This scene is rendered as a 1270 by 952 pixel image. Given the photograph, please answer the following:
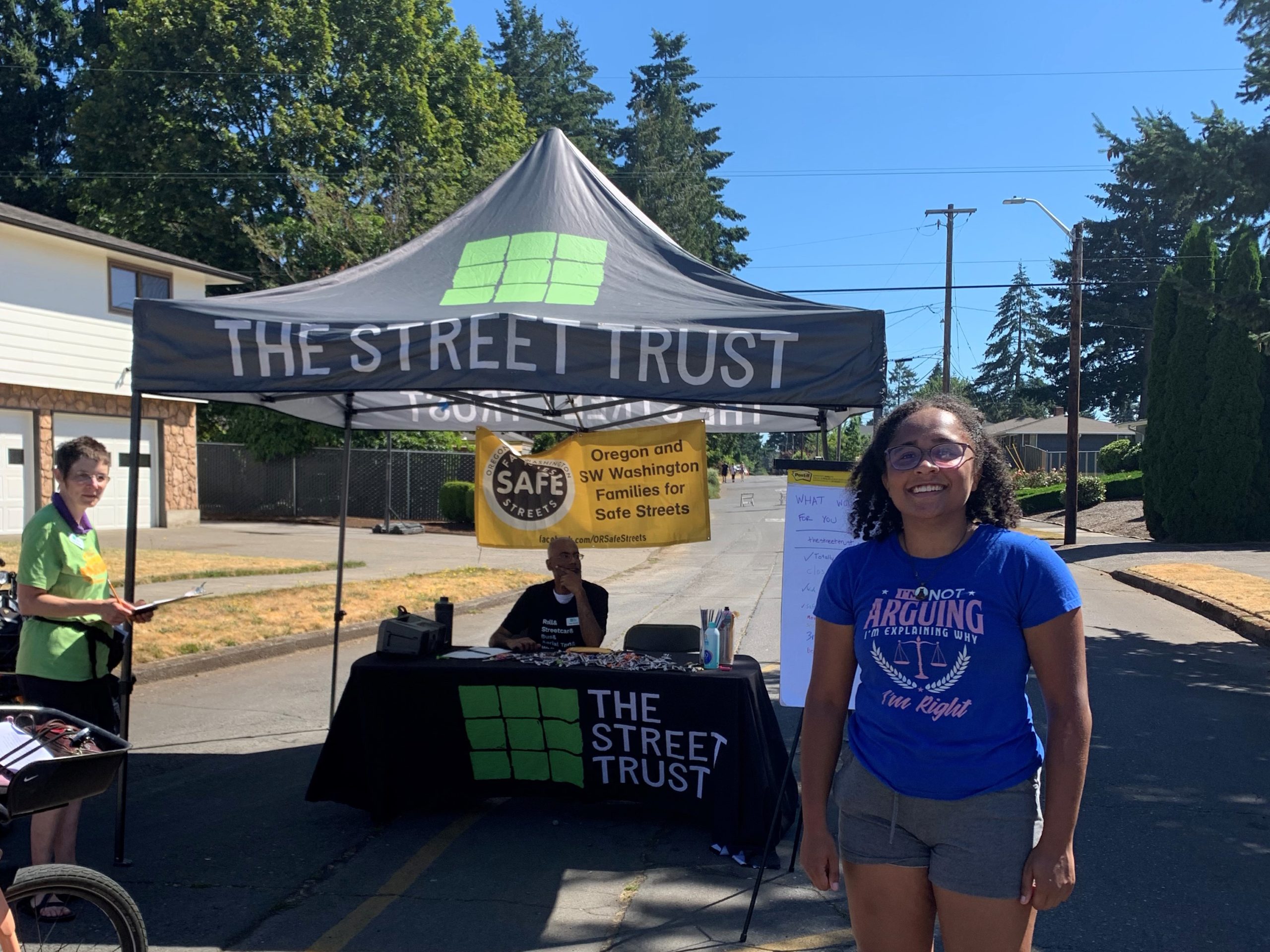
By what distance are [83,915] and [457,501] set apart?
82.4 ft

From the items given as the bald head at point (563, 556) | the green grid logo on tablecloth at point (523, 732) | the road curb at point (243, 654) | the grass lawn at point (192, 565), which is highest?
the bald head at point (563, 556)

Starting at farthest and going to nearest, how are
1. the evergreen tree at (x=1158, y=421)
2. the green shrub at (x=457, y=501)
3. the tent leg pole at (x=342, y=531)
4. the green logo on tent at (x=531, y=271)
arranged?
the green shrub at (x=457, y=501)
the evergreen tree at (x=1158, y=421)
the tent leg pole at (x=342, y=531)
the green logo on tent at (x=531, y=271)

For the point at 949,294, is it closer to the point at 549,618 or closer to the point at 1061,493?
the point at 1061,493

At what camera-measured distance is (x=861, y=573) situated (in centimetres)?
272

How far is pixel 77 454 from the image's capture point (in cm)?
449

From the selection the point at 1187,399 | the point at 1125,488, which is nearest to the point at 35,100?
the point at 1187,399

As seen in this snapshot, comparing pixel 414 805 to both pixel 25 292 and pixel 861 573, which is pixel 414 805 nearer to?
pixel 861 573

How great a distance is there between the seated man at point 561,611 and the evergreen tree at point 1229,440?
23.3 metres

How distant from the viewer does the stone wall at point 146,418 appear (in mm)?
21188

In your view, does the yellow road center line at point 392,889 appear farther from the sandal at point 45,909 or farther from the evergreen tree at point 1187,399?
the evergreen tree at point 1187,399

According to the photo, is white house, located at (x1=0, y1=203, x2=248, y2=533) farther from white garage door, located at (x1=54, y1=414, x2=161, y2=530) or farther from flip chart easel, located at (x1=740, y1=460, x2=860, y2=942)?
flip chart easel, located at (x1=740, y1=460, x2=860, y2=942)

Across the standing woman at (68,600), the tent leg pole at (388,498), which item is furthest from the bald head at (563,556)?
the tent leg pole at (388,498)

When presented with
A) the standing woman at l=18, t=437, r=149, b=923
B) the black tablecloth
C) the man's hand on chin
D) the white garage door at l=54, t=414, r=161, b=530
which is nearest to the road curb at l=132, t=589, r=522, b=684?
the man's hand on chin

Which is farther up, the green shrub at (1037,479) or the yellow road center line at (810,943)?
the green shrub at (1037,479)
